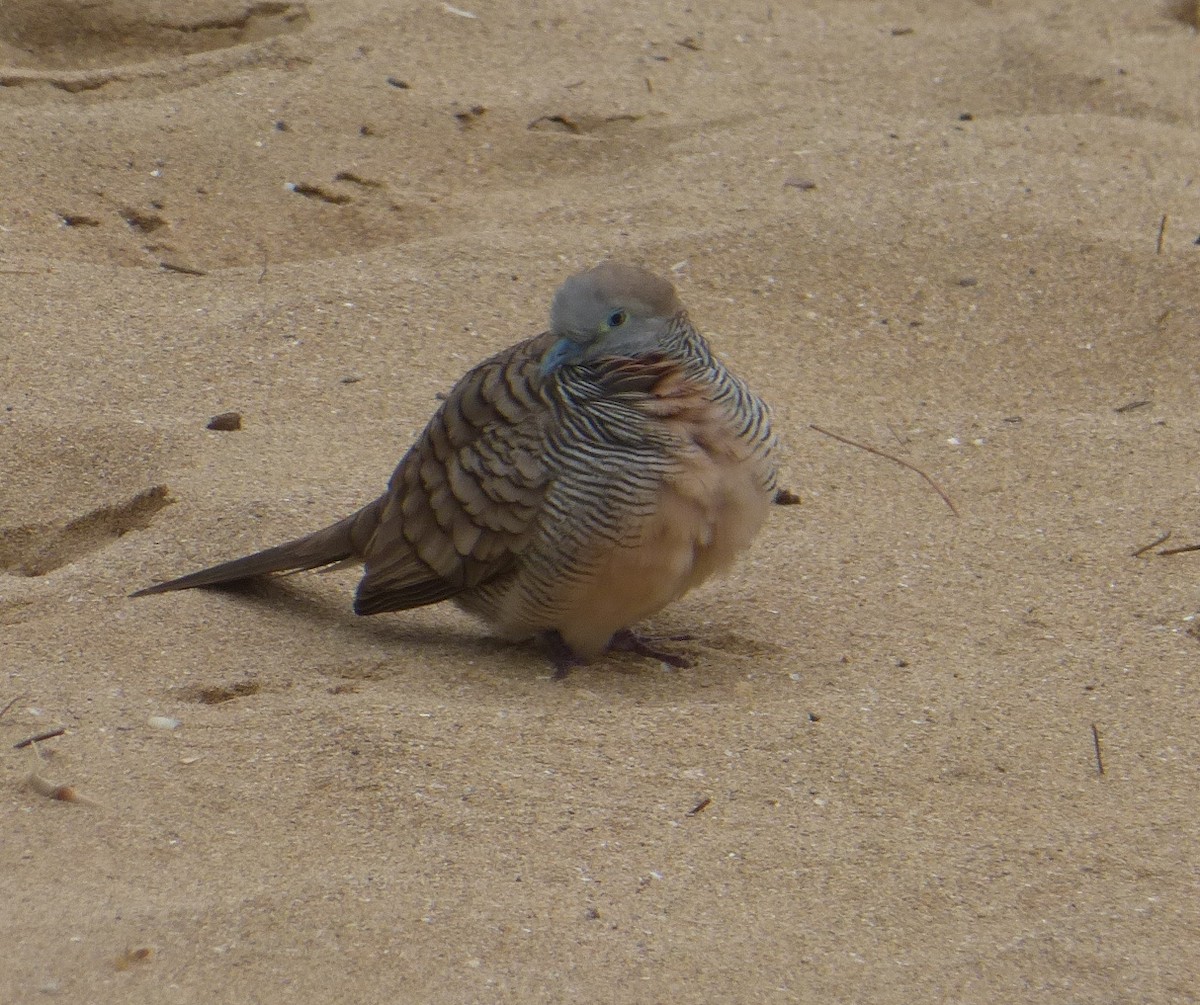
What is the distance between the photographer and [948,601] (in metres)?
4.10

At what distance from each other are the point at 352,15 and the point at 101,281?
194 centimetres

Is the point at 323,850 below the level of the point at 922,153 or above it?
below

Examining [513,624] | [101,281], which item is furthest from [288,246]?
[513,624]

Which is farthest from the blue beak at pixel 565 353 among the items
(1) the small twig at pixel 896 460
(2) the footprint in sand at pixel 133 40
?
(2) the footprint in sand at pixel 133 40

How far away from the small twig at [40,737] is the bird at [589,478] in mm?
819

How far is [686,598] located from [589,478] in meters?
0.77

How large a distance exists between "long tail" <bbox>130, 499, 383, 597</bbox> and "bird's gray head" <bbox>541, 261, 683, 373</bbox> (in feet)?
1.98

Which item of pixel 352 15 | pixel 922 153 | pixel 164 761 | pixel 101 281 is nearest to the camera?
pixel 164 761

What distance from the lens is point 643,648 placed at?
395 cm

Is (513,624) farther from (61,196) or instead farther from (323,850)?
(61,196)

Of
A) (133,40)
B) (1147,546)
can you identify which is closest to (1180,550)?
(1147,546)

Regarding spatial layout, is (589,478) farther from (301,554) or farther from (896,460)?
(896,460)

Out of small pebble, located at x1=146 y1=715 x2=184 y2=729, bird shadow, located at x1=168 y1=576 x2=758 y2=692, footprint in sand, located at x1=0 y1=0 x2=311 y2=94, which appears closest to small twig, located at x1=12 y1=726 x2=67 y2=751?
small pebble, located at x1=146 y1=715 x2=184 y2=729

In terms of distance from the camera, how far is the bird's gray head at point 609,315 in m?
3.65
